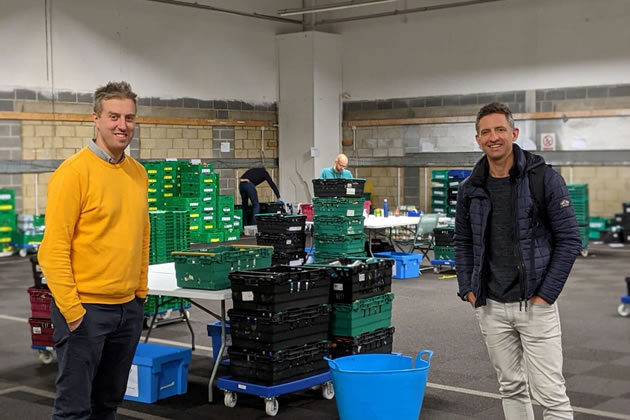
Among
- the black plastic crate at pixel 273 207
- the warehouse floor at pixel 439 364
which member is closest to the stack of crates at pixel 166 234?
the warehouse floor at pixel 439 364

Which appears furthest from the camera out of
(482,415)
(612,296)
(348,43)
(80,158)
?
(348,43)

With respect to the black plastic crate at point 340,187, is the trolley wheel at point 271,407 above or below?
below

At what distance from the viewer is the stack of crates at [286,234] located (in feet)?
33.6

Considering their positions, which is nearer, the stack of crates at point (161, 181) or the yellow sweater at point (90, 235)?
the yellow sweater at point (90, 235)

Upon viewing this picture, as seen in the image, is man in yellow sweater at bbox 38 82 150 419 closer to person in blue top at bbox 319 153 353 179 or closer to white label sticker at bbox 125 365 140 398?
white label sticker at bbox 125 365 140 398

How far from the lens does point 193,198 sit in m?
16.3

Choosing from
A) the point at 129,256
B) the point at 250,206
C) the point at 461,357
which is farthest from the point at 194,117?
the point at 129,256

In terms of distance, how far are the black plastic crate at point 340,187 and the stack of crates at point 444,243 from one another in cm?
163

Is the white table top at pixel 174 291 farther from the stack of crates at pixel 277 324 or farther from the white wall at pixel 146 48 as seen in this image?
the white wall at pixel 146 48

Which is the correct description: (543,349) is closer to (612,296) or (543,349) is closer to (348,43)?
(612,296)

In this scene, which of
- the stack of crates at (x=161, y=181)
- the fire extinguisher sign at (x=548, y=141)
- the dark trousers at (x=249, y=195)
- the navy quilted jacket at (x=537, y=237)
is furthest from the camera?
the dark trousers at (x=249, y=195)

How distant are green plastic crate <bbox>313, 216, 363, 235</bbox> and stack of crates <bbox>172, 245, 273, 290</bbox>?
443cm

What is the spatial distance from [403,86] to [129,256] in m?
16.3

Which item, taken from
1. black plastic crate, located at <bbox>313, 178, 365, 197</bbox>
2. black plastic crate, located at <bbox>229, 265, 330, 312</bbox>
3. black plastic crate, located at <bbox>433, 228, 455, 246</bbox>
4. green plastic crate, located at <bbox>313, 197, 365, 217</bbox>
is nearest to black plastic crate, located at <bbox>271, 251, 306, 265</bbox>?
green plastic crate, located at <bbox>313, 197, 365, 217</bbox>
